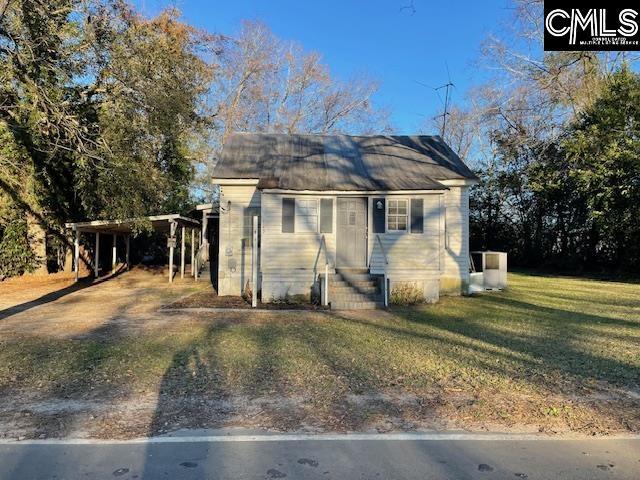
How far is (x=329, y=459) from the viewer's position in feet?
12.2

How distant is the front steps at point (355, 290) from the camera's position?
12.5 metres

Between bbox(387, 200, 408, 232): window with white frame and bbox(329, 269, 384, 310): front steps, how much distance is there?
148 centimetres

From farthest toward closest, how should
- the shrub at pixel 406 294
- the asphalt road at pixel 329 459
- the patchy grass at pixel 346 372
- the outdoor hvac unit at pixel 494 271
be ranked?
the outdoor hvac unit at pixel 494 271, the shrub at pixel 406 294, the patchy grass at pixel 346 372, the asphalt road at pixel 329 459

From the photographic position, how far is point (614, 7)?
10695 millimetres

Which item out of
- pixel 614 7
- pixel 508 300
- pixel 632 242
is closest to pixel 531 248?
pixel 632 242

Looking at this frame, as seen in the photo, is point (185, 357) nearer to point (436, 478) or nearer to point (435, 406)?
point (435, 406)

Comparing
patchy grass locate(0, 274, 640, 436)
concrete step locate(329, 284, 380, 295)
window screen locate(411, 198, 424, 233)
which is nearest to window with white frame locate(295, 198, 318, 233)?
concrete step locate(329, 284, 380, 295)

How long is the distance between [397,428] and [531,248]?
28674 millimetres

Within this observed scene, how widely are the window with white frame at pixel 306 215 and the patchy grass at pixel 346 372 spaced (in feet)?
12.1

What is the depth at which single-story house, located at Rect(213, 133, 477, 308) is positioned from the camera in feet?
44.2

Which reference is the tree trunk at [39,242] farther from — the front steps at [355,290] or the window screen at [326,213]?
the front steps at [355,290]

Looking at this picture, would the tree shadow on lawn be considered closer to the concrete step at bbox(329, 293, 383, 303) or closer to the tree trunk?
the concrete step at bbox(329, 293, 383, 303)

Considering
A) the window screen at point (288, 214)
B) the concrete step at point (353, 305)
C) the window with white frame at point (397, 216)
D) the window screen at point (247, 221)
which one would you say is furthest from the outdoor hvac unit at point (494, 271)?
the window screen at point (247, 221)

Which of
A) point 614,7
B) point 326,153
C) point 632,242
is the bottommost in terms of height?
point 632,242
